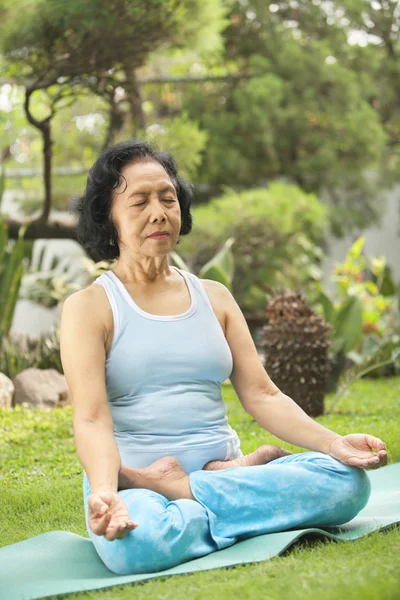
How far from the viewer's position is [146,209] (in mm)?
2621

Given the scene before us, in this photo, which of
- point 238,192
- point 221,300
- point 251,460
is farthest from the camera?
point 238,192

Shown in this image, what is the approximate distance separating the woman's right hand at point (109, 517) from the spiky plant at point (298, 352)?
303 centimetres

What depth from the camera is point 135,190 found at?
8.65 feet

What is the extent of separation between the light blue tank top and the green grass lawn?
412 mm

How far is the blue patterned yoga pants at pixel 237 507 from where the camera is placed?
7.64 ft

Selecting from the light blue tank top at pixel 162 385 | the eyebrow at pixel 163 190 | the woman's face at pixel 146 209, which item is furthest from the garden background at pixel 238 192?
the eyebrow at pixel 163 190

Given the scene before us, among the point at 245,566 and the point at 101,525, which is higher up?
the point at 101,525

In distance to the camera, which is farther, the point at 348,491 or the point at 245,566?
the point at 348,491

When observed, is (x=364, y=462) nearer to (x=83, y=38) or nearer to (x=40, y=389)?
(x=40, y=389)

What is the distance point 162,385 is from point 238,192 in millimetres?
8646

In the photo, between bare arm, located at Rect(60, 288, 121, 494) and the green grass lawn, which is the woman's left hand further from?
bare arm, located at Rect(60, 288, 121, 494)

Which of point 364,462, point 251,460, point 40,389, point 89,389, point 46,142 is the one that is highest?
point 89,389

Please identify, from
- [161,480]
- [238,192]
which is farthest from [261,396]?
[238,192]

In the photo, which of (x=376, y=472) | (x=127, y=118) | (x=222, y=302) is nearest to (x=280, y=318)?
(x=376, y=472)
